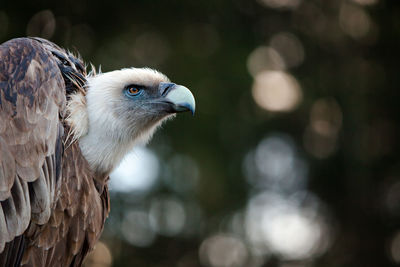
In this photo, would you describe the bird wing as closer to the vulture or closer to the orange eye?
the vulture

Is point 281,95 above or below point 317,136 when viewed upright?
above

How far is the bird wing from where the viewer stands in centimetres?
277

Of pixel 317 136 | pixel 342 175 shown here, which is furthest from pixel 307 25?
pixel 342 175

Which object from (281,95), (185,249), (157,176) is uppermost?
(281,95)

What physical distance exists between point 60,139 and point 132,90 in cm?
71

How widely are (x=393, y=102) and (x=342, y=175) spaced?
1459 millimetres

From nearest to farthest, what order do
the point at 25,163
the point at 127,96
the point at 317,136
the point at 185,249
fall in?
the point at 25,163 < the point at 127,96 < the point at 185,249 < the point at 317,136

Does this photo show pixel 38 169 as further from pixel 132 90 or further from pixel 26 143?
pixel 132 90

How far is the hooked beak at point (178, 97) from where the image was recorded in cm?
327

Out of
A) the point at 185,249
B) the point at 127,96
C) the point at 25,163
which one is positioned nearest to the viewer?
the point at 25,163

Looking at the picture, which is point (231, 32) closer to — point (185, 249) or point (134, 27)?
point (134, 27)

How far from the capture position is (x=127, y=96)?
3498 millimetres

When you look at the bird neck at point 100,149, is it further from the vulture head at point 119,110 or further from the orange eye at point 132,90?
the orange eye at point 132,90

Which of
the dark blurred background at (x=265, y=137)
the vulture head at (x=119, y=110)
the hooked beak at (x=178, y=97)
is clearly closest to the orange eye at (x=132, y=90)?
the vulture head at (x=119, y=110)
